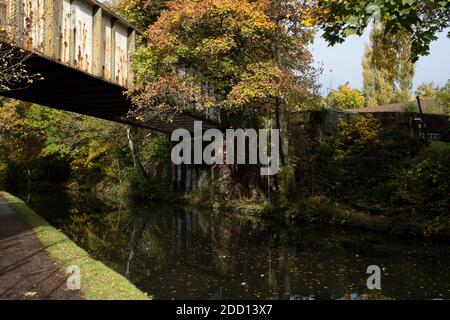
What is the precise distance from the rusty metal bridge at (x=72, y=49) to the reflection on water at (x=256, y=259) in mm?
5121

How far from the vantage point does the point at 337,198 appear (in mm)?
20938

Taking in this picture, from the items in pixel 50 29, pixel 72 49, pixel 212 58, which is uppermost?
pixel 212 58

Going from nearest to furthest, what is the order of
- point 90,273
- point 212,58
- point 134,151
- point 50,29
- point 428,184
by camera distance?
point 90,273 → point 50,29 → point 428,184 → point 212,58 → point 134,151

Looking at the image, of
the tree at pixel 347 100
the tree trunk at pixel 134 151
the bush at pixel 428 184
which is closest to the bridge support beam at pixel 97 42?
the bush at pixel 428 184

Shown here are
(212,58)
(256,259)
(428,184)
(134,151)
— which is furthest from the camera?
(134,151)

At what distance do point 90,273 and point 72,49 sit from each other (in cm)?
560

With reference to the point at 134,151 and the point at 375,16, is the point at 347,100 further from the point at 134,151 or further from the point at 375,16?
the point at 375,16

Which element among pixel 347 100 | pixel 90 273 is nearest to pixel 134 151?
pixel 90 273

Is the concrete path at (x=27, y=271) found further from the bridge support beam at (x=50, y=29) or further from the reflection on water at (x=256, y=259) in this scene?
the bridge support beam at (x=50, y=29)

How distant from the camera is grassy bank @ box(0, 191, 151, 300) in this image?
7.56 metres

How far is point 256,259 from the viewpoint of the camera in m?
13.0

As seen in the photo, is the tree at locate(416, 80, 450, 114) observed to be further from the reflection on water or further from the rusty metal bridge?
the rusty metal bridge

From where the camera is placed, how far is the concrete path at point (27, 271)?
7656 mm
